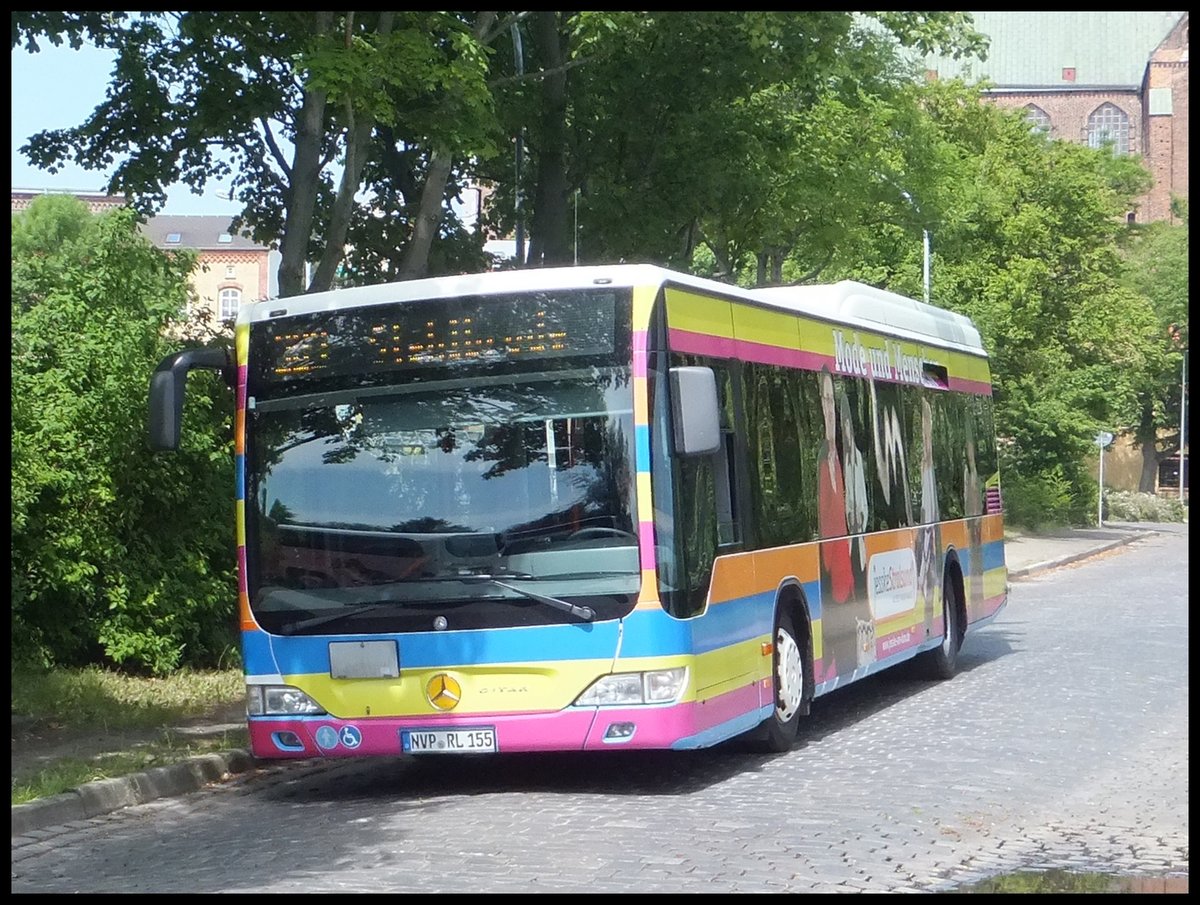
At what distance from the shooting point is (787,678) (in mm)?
11773

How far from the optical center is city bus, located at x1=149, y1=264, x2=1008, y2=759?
984cm

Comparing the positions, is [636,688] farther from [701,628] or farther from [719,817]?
[719,817]

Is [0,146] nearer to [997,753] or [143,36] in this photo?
[997,753]

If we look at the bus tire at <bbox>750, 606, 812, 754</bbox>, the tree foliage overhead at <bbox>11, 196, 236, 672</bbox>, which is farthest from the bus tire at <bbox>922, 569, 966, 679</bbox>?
the tree foliage overhead at <bbox>11, 196, 236, 672</bbox>

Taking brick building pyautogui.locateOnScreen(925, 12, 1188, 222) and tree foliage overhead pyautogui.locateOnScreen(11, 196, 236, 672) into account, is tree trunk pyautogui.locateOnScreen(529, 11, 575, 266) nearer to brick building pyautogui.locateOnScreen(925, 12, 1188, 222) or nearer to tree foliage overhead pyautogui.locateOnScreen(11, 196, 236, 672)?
tree foliage overhead pyautogui.locateOnScreen(11, 196, 236, 672)

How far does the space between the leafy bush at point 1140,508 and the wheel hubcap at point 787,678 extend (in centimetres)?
6015

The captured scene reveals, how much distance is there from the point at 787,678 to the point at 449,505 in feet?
9.48

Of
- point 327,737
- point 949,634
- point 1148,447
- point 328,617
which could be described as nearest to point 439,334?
point 328,617

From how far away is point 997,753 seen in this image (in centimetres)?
1140

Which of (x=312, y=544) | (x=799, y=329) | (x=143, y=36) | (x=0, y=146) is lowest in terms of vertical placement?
(x=312, y=544)

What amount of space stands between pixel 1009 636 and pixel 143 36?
444 inches

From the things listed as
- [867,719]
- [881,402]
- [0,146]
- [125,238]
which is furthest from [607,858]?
[125,238]

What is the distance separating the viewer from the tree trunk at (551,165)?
23359mm

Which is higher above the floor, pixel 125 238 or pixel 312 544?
pixel 125 238
